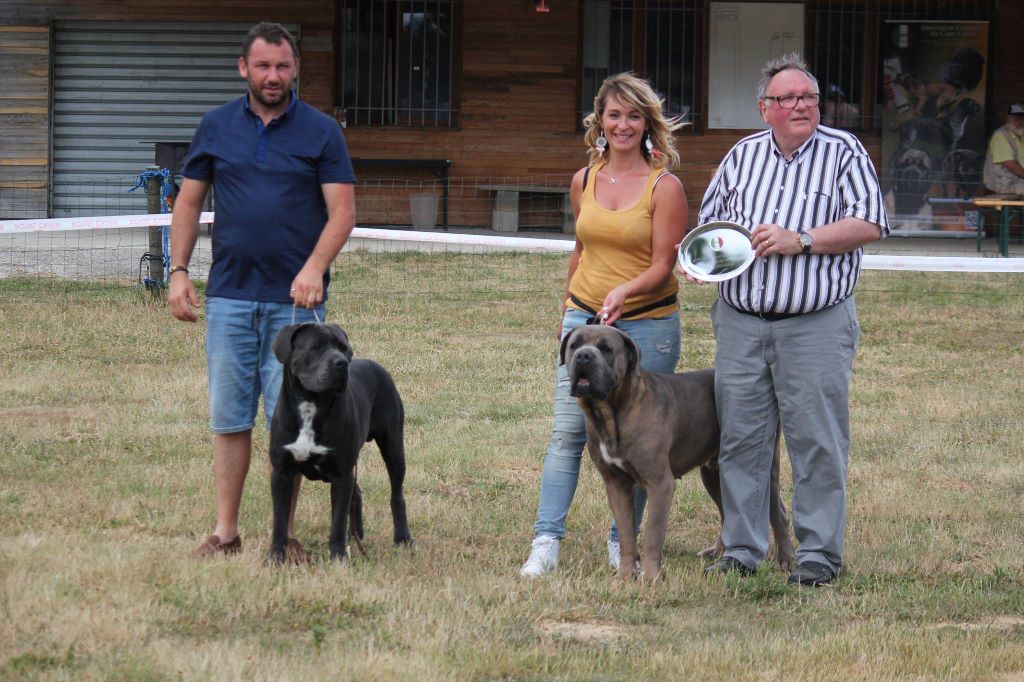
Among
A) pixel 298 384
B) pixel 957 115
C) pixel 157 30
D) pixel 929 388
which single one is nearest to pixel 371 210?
pixel 157 30

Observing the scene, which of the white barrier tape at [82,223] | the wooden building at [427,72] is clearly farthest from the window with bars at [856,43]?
the white barrier tape at [82,223]

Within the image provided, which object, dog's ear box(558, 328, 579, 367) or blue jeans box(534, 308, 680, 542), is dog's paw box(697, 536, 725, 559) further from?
dog's ear box(558, 328, 579, 367)

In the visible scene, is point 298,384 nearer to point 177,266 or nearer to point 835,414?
point 177,266

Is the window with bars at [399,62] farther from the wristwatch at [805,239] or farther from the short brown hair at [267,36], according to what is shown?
the wristwatch at [805,239]

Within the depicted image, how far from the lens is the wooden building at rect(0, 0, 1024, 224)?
64.4ft

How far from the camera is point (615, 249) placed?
5547 millimetres

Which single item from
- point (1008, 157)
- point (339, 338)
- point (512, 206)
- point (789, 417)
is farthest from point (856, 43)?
point (339, 338)

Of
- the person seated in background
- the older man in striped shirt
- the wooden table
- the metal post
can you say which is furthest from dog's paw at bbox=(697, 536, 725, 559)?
the person seated in background

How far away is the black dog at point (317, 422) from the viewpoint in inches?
203

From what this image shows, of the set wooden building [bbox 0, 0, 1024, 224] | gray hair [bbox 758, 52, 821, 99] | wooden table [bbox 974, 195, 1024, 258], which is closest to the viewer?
gray hair [bbox 758, 52, 821, 99]

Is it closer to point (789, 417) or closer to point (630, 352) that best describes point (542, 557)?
point (630, 352)

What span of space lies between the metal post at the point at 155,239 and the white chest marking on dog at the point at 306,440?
→ 8.31m

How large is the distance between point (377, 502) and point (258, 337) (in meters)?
1.53

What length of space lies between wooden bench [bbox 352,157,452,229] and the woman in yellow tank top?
45.5ft
